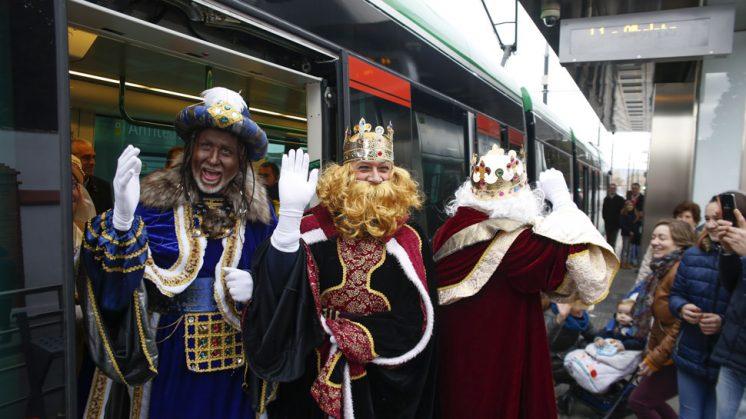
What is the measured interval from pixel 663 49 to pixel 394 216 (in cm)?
418

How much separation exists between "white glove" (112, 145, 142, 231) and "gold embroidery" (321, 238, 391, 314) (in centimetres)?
78

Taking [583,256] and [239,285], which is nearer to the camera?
[239,285]

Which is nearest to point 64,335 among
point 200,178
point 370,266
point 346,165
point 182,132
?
point 200,178

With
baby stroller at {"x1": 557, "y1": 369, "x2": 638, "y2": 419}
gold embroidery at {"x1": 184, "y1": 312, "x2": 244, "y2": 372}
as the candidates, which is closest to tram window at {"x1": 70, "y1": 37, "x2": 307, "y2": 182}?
gold embroidery at {"x1": 184, "y1": 312, "x2": 244, "y2": 372}

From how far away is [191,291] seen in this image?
1957mm

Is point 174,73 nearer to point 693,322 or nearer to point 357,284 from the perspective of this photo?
point 357,284

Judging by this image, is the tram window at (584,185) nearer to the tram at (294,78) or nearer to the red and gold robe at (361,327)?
the tram at (294,78)

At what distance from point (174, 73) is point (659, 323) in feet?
11.8

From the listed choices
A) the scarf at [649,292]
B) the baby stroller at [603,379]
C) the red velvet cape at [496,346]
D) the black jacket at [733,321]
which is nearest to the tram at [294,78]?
the red velvet cape at [496,346]

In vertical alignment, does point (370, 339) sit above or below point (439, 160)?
below

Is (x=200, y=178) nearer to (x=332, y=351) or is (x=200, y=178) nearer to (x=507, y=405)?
(x=332, y=351)

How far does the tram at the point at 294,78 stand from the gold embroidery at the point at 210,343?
3.37ft

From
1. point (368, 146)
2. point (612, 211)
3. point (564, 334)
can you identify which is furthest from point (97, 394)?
point (612, 211)

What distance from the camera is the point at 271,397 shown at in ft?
6.48
